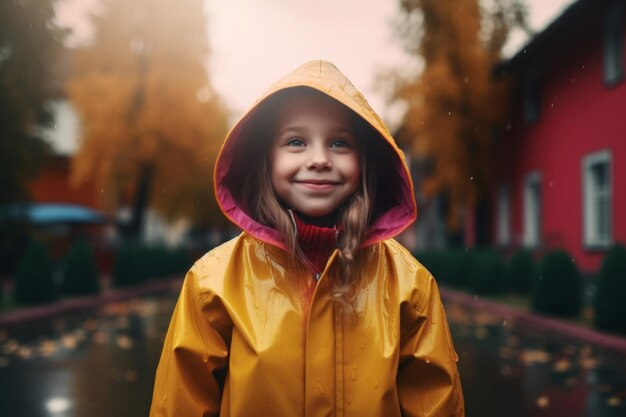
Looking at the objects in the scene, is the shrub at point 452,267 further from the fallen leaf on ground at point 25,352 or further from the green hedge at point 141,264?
the fallen leaf on ground at point 25,352

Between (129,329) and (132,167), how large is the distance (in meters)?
13.2

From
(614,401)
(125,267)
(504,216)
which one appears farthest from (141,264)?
(614,401)

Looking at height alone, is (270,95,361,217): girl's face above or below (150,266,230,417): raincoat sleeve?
above

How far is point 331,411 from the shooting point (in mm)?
1850

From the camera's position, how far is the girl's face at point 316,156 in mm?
1994

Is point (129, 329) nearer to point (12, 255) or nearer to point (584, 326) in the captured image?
point (584, 326)

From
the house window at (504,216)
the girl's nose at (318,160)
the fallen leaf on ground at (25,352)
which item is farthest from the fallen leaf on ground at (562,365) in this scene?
the house window at (504,216)

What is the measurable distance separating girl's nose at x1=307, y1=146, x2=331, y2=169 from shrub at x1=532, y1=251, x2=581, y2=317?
8960 mm

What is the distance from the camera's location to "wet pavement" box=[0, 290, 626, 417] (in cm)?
524

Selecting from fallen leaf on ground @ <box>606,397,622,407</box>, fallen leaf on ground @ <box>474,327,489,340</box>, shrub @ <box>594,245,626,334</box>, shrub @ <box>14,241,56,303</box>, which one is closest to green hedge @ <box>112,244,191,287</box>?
shrub @ <box>14,241,56,303</box>

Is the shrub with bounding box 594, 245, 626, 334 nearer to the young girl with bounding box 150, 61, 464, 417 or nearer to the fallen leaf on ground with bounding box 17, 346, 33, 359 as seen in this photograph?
the young girl with bounding box 150, 61, 464, 417

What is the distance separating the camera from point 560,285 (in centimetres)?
1005

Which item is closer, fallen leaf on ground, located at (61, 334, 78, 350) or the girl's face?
the girl's face

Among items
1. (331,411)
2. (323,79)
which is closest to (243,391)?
(331,411)
